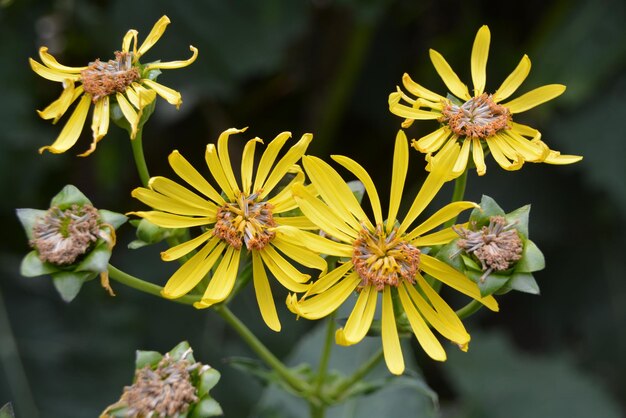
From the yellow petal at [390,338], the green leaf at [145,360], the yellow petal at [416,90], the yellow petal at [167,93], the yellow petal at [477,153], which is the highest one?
the yellow petal at [416,90]

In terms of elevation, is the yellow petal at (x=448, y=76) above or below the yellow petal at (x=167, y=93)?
above

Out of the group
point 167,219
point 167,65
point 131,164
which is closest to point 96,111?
point 167,65

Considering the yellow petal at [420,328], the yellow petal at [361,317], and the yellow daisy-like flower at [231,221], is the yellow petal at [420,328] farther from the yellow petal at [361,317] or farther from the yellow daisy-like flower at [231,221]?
the yellow daisy-like flower at [231,221]

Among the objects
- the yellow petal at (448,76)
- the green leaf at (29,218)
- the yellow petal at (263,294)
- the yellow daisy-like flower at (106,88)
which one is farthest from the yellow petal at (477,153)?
the green leaf at (29,218)

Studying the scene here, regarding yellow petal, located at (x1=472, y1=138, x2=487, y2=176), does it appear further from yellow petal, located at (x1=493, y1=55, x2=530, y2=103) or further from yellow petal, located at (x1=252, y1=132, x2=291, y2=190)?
yellow petal, located at (x1=252, y1=132, x2=291, y2=190)

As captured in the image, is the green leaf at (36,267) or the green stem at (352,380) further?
the green stem at (352,380)

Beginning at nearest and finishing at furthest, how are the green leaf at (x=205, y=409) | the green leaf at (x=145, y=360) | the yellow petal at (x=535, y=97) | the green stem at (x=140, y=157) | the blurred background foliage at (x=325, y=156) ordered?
the green leaf at (x=205, y=409) < the green leaf at (x=145, y=360) < the green stem at (x=140, y=157) < the yellow petal at (x=535, y=97) < the blurred background foliage at (x=325, y=156)

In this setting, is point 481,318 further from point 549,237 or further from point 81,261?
point 81,261

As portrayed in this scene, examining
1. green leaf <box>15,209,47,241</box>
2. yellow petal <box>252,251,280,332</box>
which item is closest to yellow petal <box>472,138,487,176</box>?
yellow petal <box>252,251,280,332</box>
